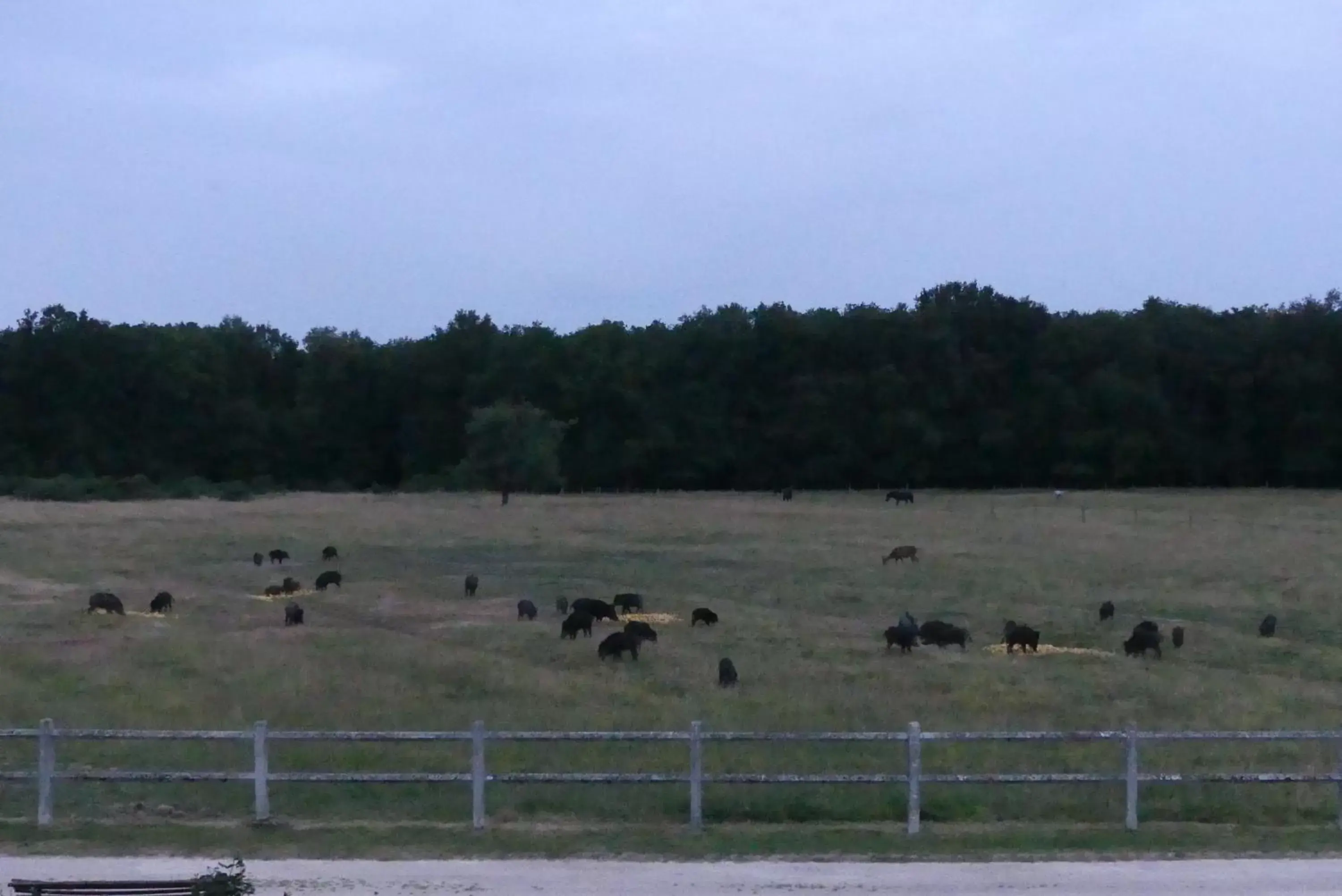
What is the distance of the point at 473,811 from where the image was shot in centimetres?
1445

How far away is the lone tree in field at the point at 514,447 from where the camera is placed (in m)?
82.2

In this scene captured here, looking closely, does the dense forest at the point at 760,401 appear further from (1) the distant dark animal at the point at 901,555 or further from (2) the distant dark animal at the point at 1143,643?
(2) the distant dark animal at the point at 1143,643

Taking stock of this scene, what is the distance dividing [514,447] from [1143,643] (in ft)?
187

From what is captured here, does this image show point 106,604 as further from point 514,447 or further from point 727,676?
point 514,447

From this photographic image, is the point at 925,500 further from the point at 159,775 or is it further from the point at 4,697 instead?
the point at 159,775

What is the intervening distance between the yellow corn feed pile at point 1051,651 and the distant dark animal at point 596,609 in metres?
7.95

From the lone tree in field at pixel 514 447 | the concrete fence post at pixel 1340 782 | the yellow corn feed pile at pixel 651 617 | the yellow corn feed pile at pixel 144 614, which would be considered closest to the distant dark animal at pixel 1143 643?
the yellow corn feed pile at pixel 651 617

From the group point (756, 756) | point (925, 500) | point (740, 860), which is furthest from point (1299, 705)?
point (925, 500)

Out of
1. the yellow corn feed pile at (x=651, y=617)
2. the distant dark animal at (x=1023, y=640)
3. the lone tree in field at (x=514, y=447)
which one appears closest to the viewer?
the distant dark animal at (x=1023, y=640)

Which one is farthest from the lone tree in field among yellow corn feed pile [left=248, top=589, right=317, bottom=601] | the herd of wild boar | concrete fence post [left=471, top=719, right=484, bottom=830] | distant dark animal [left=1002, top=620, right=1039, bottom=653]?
concrete fence post [left=471, top=719, right=484, bottom=830]

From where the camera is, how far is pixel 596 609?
31797 millimetres

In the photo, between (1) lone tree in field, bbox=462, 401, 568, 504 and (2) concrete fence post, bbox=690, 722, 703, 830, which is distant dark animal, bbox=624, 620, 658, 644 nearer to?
(2) concrete fence post, bbox=690, 722, 703, 830

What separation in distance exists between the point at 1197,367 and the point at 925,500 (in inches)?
1149

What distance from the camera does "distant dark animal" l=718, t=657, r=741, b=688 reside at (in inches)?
920
